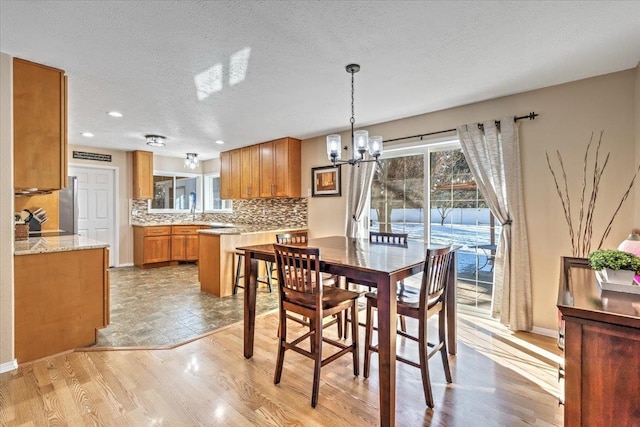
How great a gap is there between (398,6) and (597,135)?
2233mm

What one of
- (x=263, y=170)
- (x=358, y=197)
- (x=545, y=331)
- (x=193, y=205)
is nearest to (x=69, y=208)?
(x=193, y=205)

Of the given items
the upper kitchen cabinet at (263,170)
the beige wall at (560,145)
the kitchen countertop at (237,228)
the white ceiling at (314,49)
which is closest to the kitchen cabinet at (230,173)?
the upper kitchen cabinet at (263,170)

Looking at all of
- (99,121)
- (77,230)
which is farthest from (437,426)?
(77,230)

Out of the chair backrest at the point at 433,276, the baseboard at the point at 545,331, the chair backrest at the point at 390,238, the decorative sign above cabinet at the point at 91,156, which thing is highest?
the decorative sign above cabinet at the point at 91,156

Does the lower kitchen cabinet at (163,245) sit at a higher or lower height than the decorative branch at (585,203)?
lower

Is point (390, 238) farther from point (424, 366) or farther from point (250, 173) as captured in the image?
point (250, 173)

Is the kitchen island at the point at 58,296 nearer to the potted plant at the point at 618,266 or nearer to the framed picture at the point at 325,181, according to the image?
the framed picture at the point at 325,181

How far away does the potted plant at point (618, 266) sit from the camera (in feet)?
4.57

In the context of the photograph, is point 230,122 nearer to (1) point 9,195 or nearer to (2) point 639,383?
(1) point 9,195

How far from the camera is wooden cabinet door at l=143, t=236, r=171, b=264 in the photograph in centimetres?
596

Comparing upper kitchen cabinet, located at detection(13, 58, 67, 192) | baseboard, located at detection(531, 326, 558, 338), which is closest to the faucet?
upper kitchen cabinet, located at detection(13, 58, 67, 192)

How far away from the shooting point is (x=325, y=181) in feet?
15.6

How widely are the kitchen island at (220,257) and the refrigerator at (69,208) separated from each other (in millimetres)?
2668

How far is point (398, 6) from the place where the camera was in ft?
5.68
